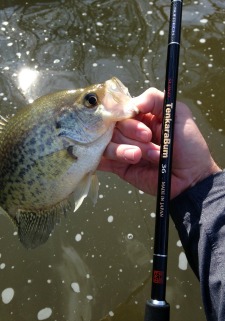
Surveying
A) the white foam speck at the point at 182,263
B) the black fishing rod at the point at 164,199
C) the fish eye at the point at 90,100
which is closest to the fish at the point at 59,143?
the fish eye at the point at 90,100

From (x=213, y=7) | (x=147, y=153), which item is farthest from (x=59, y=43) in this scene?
(x=147, y=153)

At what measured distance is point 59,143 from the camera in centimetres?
139

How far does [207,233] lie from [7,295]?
1.38m

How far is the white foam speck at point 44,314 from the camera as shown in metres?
2.15

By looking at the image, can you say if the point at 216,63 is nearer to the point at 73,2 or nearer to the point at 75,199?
the point at 73,2

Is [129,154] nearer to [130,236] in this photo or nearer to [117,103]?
[117,103]

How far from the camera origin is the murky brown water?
2.18 meters

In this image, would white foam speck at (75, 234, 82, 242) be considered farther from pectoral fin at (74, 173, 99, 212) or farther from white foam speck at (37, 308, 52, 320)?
pectoral fin at (74, 173, 99, 212)

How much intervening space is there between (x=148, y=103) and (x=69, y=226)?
3.99 ft

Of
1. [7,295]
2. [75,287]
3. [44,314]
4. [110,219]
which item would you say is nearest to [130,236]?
[110,219]

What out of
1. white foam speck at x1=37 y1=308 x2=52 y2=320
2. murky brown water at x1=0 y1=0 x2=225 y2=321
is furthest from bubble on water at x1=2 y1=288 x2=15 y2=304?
white foam speck at x1=37 y1=308 x2=52 y2=320

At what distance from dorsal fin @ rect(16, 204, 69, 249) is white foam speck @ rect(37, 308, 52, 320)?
823 millimetres

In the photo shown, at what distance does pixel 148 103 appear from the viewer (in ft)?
5.03

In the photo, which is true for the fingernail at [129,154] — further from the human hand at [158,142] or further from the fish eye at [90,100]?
the fish eye at [90,100]
